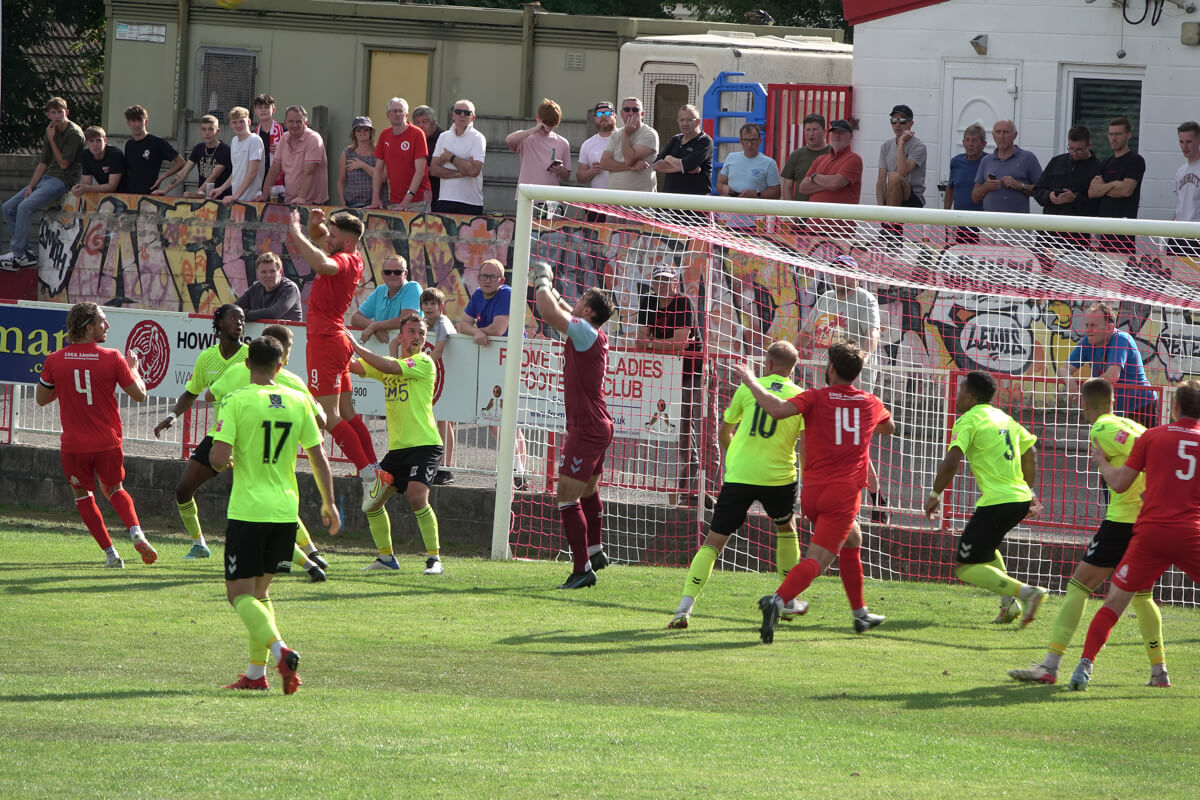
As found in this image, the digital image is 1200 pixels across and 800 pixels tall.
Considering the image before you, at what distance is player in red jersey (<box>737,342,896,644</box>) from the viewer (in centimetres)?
914

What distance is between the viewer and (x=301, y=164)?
18.8 meters

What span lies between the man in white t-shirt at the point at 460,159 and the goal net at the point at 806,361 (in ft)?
12.5

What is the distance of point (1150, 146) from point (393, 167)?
8.99 m

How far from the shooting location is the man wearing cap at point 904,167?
1602cm

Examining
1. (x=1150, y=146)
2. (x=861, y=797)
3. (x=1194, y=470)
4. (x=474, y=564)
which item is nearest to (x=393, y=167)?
(x=474, y=564)

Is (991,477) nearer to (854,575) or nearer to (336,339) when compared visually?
(854,575)

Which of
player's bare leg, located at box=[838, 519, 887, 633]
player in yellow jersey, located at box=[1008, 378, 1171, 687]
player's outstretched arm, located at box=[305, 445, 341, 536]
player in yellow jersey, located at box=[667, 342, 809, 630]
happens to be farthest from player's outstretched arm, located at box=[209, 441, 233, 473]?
player in yellow jersey, located at box=[1008, 378, 1171, 687]

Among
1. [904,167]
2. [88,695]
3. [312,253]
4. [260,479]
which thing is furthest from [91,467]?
[904,167]

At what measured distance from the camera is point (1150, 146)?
16609mm

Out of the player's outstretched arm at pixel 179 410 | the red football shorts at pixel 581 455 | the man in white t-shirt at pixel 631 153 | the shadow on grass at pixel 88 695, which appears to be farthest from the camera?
the man in white t-shirt at pixel 631 153

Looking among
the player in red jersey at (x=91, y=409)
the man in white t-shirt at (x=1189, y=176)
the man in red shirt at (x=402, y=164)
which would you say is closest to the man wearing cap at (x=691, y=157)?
the man in red shirt at (x=402, y=164)

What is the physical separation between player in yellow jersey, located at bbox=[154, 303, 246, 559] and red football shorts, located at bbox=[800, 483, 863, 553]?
4768mm

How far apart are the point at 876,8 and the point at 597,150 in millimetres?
3937

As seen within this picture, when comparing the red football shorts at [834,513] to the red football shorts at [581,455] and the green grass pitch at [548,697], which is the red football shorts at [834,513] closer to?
the green grass pitch at [548,697]
